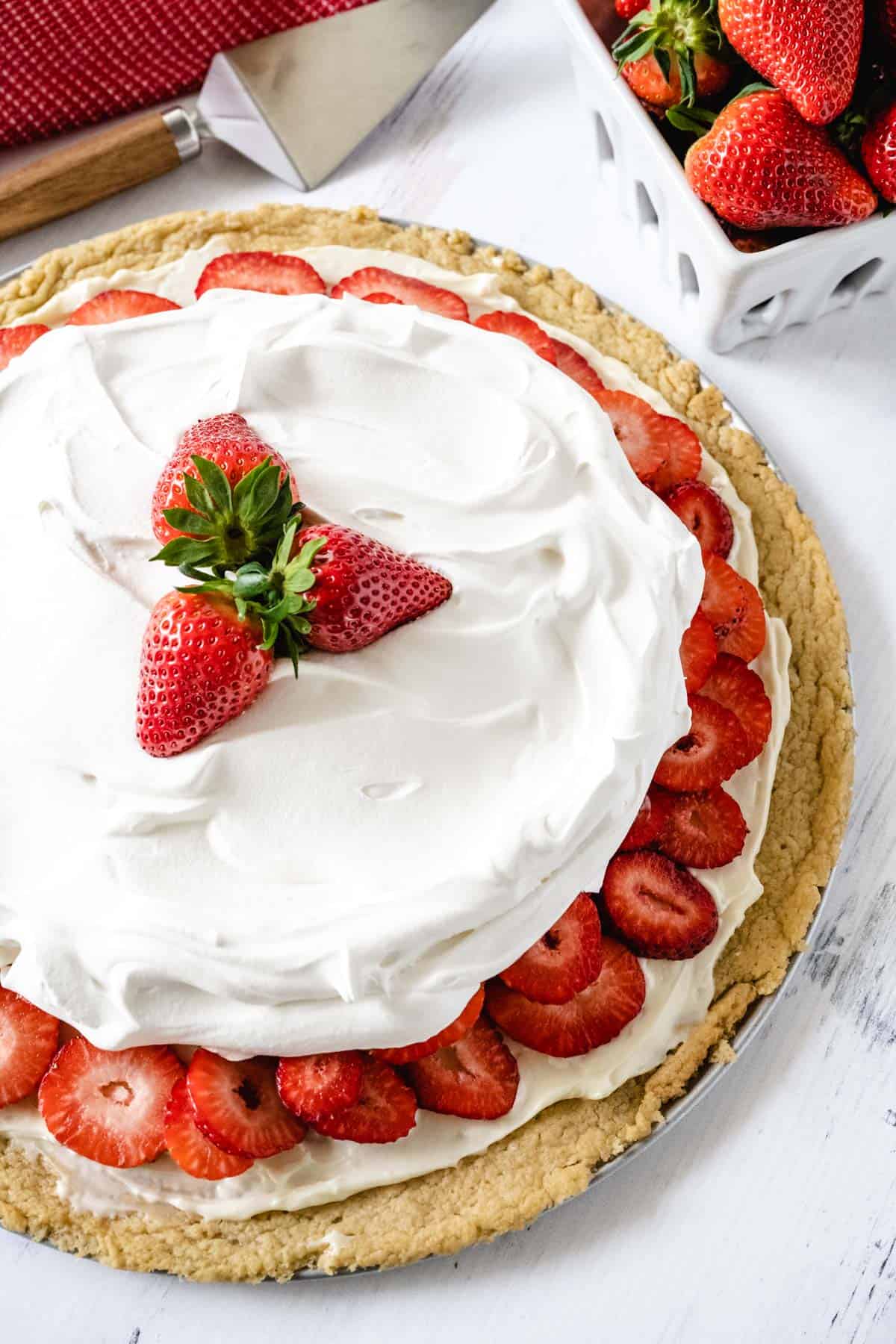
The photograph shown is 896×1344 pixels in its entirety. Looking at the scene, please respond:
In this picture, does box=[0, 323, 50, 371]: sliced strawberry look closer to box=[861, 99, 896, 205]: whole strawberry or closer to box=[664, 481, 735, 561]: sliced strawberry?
box=[664, 481, 735, 561]: sliced strawberry

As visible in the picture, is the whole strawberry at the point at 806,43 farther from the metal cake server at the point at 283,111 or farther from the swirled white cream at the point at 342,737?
the metal cake server at the point at 283,111

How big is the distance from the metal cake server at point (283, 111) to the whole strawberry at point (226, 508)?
1.34 metres

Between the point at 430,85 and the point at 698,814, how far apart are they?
2076 millimetres

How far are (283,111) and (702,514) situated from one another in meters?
Result: 1.46

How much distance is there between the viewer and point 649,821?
2398mm

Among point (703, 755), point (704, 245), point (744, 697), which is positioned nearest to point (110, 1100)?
point (703, 755)

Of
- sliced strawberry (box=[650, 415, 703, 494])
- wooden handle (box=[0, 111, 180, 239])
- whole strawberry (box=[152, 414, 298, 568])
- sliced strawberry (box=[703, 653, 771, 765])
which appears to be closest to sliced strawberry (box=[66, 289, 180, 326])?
wooden handle (box=[0, 111, 180, 239])

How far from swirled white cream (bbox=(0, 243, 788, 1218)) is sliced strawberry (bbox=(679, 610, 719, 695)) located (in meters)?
0.13

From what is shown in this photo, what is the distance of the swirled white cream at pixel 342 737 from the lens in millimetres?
2078

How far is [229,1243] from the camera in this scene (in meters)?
2.25

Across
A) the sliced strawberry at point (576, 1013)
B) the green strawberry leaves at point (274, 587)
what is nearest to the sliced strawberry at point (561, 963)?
the sliced strawberry at point (576, 1013)

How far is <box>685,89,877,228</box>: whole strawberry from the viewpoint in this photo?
2.51 m

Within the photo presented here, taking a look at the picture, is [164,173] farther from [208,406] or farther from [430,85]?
[208,406]

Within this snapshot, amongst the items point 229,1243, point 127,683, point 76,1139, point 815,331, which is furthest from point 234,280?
point 229,1243
